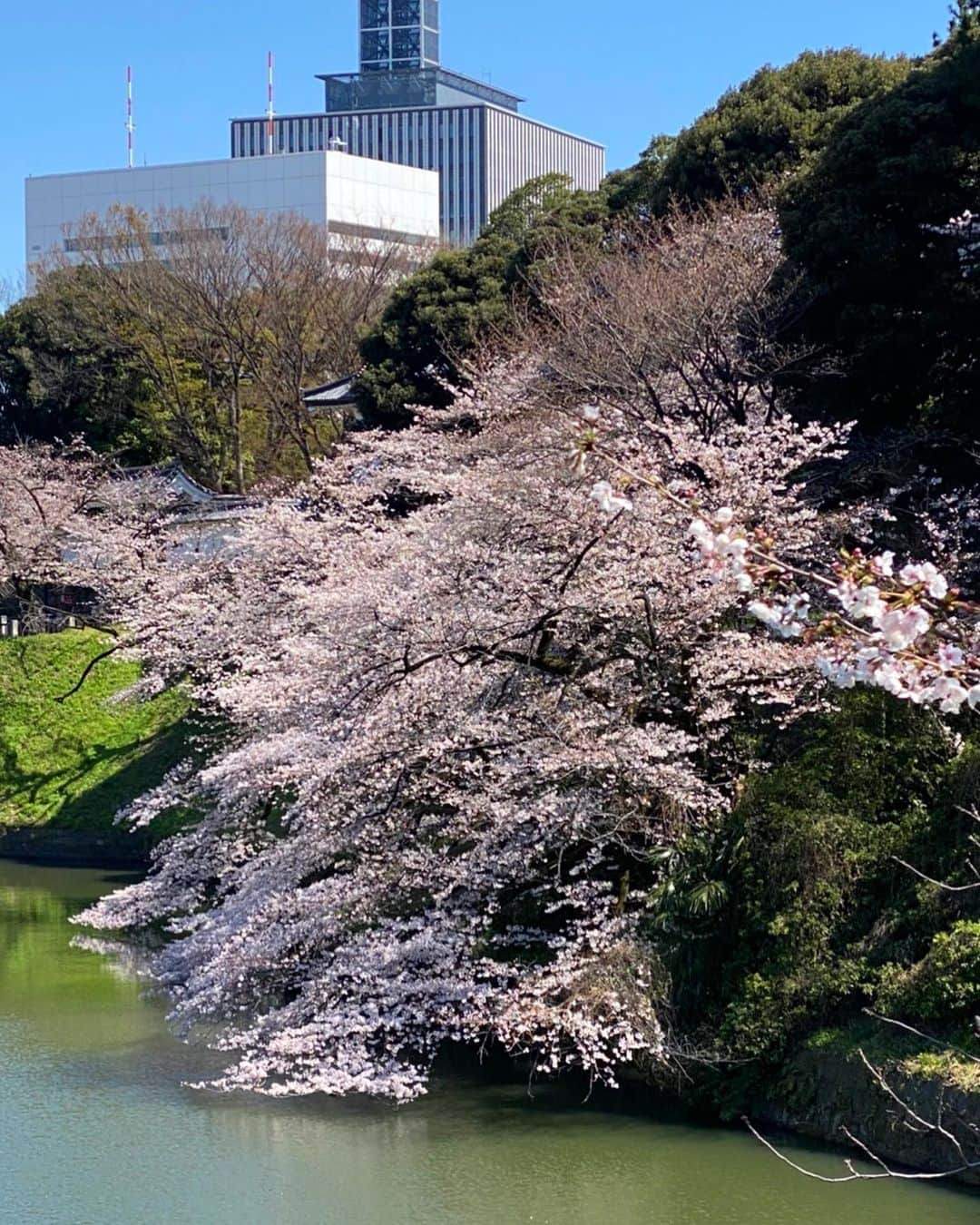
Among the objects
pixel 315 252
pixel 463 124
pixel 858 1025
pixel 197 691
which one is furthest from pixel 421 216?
pixel 858 1025

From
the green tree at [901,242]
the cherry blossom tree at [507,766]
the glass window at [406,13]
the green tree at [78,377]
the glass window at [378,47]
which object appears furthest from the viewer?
the glass window at [378,47]

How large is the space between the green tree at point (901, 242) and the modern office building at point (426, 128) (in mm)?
58277

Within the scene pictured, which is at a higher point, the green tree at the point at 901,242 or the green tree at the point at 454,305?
the green tree at the point at 454,305

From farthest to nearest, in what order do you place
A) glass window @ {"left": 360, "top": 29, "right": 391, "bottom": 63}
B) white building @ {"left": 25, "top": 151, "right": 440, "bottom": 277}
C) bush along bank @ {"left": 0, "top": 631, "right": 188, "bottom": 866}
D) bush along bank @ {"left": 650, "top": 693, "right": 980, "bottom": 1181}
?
glass window @ {"left": 360, "top": 29, "right": 391, "bottom": 63} → white building @ {"left": 25, "top": 151, "right": 440, "bottom": 277} → bush along bank @ {"left": 0, "top": 631, "right": 188, "bottom": 866} → bush along bank @ {"left": 650, "top": 693, "right": 980, "bottom": 1181}

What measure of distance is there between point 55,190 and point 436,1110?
49.4 meters

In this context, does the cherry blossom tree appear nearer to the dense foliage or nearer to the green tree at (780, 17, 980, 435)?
the dense foliage

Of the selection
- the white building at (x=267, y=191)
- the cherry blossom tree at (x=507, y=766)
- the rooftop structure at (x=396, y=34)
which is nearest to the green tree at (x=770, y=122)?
the cherry blossom tree at (x=507, y=766)

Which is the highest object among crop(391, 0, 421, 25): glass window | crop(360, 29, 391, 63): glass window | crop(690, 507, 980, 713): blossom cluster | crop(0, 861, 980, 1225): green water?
crop(391, 0, 421, 25): glass window

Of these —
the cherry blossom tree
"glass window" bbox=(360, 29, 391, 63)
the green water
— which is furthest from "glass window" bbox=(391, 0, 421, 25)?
the green water

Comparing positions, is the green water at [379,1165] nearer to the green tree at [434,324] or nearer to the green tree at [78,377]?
the green tree at [434,324]

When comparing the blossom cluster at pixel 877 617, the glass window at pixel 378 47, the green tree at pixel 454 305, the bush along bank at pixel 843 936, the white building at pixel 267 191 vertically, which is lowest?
the bush along bank at pixel 843 936

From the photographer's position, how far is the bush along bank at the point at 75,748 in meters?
20.3

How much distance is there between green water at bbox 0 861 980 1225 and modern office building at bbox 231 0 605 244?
209 ft

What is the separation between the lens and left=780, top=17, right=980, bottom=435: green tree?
41.5 feet
